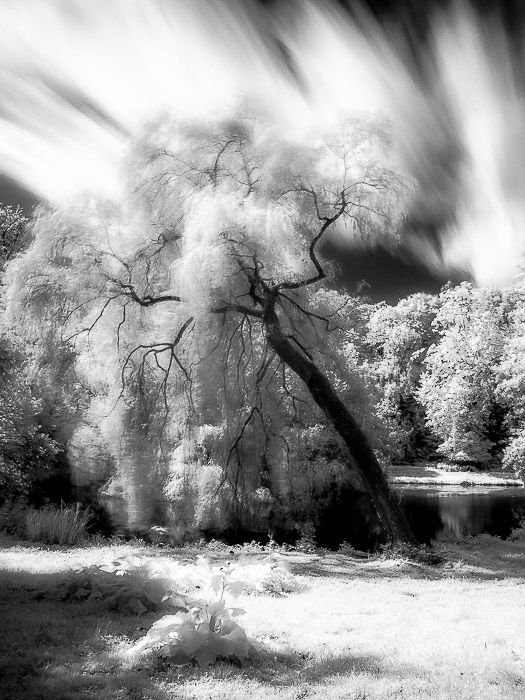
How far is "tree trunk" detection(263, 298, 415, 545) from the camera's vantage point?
36.6 feet

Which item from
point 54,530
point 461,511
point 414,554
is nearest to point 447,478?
point 461,511

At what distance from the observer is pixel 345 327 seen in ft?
43.6

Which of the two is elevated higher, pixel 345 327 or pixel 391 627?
pixel 345 327

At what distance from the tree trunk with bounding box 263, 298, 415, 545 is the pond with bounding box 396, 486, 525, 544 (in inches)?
198

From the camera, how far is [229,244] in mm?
10266

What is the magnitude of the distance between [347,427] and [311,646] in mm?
6420

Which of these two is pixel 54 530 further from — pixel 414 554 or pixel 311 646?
pixel 311 646

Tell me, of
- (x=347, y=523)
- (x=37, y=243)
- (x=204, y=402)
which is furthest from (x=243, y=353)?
(x=347, y=523)

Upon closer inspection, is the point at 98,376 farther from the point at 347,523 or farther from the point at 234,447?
the point at 347,523

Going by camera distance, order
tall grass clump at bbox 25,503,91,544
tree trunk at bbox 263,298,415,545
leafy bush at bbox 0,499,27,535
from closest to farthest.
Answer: tree trunk at bbox 263,298,415,545 → tall grass clump at bbox 25,503,91,544 → leafy bush at bbox 0,499,27,535

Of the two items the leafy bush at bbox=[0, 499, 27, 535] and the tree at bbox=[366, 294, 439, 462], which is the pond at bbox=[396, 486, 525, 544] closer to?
the tree at bbox=[366, 294, 439, 462]

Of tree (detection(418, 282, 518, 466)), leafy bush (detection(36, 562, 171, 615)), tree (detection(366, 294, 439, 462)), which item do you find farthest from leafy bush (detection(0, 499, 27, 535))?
tree (detection(366, 294, 439, 462))

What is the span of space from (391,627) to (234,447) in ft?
23.1

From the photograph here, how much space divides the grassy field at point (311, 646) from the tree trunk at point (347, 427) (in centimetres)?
277
